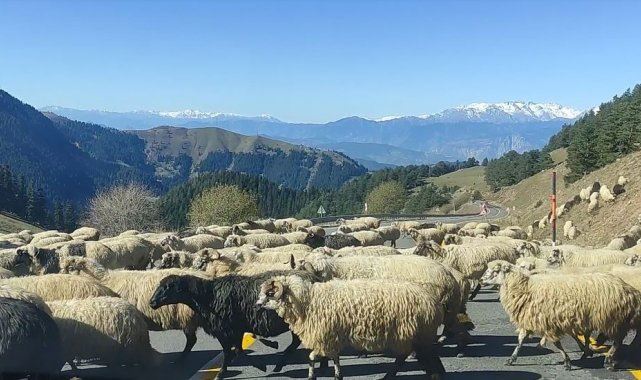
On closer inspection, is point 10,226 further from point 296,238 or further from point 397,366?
point 397,366

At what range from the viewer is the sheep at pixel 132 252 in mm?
18141

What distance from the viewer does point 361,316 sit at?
791cm

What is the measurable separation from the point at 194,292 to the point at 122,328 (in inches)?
49.0

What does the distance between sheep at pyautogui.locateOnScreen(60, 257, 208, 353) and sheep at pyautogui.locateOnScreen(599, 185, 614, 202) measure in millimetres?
28290

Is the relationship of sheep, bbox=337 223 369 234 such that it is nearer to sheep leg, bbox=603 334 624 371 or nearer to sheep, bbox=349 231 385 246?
sheep, bbox=349 231 385 246

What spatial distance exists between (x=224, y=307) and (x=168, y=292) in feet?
3.02

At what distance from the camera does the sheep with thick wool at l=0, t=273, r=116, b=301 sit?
965 cm

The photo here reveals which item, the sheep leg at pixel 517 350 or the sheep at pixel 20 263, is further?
the sheep at pixel 20 263

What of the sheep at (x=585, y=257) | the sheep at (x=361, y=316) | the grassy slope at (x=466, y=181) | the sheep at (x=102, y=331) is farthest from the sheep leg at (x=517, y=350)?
the grassy slope at (x=466, y=181)

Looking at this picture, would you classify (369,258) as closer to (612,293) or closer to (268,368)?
(268,368)

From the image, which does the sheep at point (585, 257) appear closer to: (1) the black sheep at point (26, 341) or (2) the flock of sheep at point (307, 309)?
(2) the flock of sheep at point (307, 309)

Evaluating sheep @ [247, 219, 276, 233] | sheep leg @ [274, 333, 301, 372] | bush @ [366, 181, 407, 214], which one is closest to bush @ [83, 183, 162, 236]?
sheep @ [247, 219, 276, 233]

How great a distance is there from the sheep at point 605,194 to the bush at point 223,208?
163 feet

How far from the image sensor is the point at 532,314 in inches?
348
